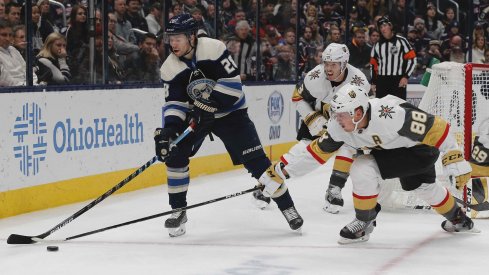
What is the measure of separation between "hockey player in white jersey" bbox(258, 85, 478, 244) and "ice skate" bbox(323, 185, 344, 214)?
0.95 metres

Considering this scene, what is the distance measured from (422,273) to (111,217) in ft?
7.58

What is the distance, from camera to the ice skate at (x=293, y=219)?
519 cm

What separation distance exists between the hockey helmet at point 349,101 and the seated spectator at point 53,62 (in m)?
2.43

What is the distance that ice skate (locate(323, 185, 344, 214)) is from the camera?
601 cm

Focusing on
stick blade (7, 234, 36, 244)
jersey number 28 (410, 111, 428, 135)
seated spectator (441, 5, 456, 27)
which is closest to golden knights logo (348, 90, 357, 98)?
jersey number 28 (410, 111, 428, 135)

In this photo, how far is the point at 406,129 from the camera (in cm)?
469

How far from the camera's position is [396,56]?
9.45 meters

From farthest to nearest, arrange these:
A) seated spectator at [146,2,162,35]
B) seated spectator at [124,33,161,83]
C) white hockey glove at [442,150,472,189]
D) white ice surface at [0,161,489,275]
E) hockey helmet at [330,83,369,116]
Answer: seated spectator at [146,2,162,35] < seated spectator at [124,33,161,83] < white hockey glove at [442,150,472,189] < hockey helmet at [330,83,369,116] < white ice surface at [0,161,489,275]

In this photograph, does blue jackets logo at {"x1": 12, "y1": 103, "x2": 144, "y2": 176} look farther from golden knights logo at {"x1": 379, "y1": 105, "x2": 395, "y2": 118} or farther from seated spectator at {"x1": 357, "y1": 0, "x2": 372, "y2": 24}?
seated spectator at {"x1": 357, "y1": 0, "x2": 372, "y2": 24}

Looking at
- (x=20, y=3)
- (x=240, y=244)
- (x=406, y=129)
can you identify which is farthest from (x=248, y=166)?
(x=20, y=3)

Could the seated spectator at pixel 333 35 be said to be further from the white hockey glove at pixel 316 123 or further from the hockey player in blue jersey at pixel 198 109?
the hockey player in blue jersey at pixel 198 109

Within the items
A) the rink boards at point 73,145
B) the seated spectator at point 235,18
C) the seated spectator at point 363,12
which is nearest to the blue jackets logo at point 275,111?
the seated spectator at point 235,18

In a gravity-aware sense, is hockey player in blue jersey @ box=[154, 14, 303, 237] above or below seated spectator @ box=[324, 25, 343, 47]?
below

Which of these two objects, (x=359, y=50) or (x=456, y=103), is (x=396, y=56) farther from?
(x=456, y=103)
